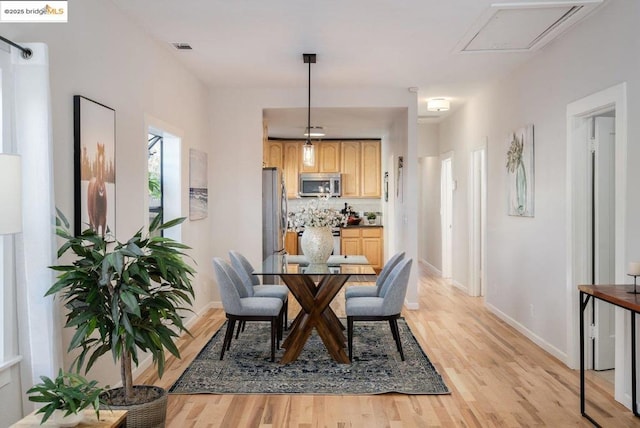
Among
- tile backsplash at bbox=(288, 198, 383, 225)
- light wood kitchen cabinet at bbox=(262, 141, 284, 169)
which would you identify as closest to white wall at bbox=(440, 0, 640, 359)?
tile backsplash at bbox=(288, 198, 383, 225)

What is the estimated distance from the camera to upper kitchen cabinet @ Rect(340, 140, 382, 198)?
10180 millimetres

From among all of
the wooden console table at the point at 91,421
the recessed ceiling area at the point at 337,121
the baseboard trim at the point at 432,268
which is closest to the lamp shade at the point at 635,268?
the wooden console table at the point at 91,421

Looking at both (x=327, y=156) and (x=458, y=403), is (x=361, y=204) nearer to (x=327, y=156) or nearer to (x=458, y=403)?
(x=327, y=156)

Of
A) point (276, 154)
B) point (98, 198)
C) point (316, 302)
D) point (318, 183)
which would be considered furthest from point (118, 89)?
point (318, 183)

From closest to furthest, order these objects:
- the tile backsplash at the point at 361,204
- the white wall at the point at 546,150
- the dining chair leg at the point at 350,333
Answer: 1. the white wall at the point at 546,150
2. the dining chair leg at the point at 350,333
3. the tile backsplash at the point at 361,204

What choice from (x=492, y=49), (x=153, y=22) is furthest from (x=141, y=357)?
(x=492, y=49)

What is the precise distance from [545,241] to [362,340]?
1.87 meters

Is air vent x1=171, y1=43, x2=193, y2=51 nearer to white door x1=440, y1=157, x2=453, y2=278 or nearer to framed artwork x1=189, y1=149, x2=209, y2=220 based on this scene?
framed artwork x1=189, y1=149, x2=209, y2=220

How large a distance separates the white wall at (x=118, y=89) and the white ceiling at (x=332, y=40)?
0.20 metres

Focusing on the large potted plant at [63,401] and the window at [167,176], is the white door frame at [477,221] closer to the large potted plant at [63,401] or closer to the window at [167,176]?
the window at [167,176]

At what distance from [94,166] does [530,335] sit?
4.09 m

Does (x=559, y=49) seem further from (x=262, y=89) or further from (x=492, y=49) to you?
(x=262, y=89)

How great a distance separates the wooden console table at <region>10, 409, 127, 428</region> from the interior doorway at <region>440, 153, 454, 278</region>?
289 inches

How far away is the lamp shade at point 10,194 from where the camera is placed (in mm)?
1847
